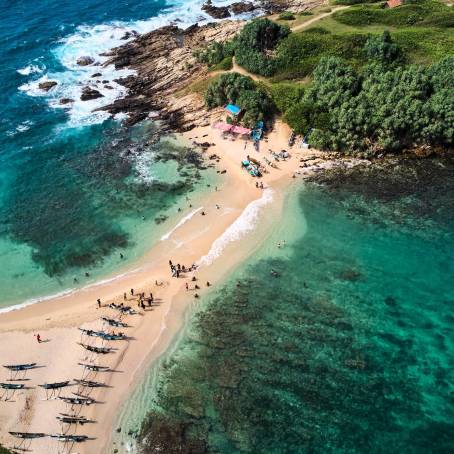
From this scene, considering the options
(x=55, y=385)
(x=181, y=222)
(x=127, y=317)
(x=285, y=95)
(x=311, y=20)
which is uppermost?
(x=311, y=20)

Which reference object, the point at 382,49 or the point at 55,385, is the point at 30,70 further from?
the point at 55,385

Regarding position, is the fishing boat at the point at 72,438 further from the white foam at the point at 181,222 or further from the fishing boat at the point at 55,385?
the white foam at the point at 181,222

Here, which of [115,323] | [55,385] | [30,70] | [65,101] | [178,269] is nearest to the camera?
[55,385]

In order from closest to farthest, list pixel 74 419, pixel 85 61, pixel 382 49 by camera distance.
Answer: pixel 74 419, pixel 382 49, pixel 85 61

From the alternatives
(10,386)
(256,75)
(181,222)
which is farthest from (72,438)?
(256,75)

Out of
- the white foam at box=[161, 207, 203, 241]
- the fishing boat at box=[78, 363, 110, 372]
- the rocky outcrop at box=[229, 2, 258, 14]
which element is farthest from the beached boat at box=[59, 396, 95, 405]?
the rocky outcrop at box=[229, 2, 258, 14]

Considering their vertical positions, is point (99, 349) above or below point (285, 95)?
below

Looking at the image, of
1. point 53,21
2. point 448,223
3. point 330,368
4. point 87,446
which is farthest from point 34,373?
point 53,21
